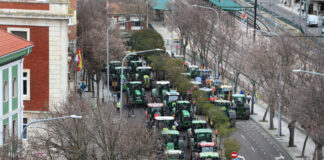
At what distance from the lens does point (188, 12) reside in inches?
3541

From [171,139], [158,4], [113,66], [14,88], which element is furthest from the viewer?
[158,4]

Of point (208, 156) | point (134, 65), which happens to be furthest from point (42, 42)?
point (134, 65)

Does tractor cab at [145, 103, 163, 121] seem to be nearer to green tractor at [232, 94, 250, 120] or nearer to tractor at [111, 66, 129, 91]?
green tractor at [232, 94, 250, 120]

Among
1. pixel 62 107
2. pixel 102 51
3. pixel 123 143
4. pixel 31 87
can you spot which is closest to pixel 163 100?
pixel 102 51

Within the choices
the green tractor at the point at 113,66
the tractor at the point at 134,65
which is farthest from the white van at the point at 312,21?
the green tractor at the point at 113,66

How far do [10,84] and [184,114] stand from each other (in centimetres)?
1974

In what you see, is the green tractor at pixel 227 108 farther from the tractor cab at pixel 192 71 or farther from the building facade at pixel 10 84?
the building facade at pixel 10 84

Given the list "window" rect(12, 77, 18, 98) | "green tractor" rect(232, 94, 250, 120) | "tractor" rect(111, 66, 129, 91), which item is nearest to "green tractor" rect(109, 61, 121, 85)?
"tractor" rect(111, 66, 129, 91)

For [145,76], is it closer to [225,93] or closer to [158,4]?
[225,93]

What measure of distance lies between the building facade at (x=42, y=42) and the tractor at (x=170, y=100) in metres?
11.1

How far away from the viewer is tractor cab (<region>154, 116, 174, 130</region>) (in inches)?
2140

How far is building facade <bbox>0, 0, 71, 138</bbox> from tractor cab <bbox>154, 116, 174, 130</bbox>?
6.40 meters

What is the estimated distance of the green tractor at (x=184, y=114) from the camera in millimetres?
58281

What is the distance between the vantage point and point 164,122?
180ft
